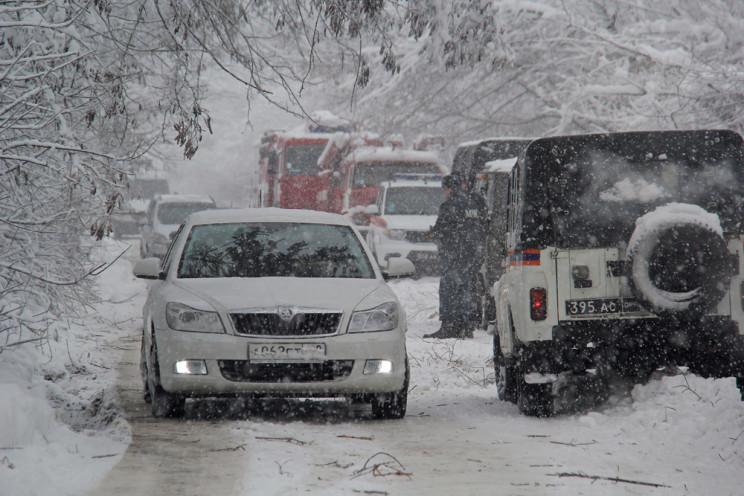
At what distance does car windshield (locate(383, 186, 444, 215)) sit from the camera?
75.1 ft

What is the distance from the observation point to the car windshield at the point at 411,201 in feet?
75.1

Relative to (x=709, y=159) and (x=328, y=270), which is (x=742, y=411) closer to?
(x=709, y=159)

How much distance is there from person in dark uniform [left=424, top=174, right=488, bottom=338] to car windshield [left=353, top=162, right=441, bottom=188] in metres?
12.4

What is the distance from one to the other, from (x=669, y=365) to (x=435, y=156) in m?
18.7

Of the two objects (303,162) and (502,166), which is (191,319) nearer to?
(502,166)

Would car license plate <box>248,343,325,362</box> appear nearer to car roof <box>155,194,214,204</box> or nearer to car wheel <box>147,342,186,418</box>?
car wheel <box>147,342,186,418</box>

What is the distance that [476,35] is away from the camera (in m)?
11.0

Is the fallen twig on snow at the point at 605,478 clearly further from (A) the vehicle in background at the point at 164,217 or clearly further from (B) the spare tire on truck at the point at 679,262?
(A) the vehicle in background at the point at 164,217

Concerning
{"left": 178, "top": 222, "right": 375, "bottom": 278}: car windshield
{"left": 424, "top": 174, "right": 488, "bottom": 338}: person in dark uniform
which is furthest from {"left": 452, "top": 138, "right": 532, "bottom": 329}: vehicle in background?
{"left": 178, "top": 222, "right": 375, "bottom": 278}: car windshield

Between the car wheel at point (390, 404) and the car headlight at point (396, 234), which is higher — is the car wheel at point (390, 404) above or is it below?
below

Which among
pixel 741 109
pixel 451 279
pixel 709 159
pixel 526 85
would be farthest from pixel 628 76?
pixel 709 159

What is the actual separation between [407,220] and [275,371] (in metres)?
15.2

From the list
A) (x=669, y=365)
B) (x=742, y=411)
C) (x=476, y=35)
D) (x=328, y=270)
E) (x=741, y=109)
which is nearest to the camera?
(x=742, y=411)

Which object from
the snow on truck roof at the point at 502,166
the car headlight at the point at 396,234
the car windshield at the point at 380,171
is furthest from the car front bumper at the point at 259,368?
the car windshield at the point at 380,171
